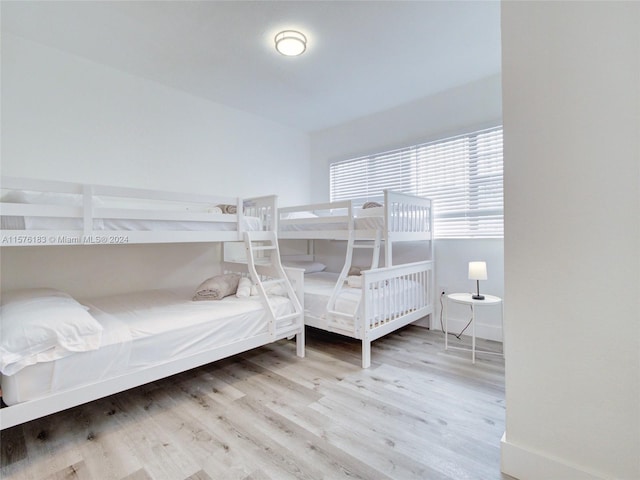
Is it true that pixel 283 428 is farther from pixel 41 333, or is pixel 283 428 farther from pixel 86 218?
pixel 86 218

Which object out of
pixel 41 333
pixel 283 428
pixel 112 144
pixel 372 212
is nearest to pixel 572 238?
pixel 283 428

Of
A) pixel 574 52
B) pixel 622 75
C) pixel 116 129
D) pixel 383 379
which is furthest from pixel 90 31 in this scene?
pixel 383 379

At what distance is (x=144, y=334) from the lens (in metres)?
1.78

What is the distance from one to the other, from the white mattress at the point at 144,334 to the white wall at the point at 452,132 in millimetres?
1940

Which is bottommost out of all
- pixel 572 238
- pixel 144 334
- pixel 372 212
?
pixel 144 334

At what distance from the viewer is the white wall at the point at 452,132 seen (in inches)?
121

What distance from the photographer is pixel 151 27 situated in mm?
2266

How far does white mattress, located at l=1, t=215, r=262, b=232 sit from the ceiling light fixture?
142 cm

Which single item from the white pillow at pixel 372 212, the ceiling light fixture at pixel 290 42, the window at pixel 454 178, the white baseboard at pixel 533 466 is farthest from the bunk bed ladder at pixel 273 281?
the window at pixel 454 178

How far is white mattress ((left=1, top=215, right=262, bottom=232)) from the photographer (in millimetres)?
1579

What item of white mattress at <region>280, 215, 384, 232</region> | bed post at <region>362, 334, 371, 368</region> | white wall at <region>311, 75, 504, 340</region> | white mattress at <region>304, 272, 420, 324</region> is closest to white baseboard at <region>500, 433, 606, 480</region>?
bed post at <region>362, 334, 371, 368</region>

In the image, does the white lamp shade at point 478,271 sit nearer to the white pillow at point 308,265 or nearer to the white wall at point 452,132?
the white wall at point 452,132

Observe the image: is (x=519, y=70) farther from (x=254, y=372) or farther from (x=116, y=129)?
(x=116, y=129)

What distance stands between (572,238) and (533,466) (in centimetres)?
99
